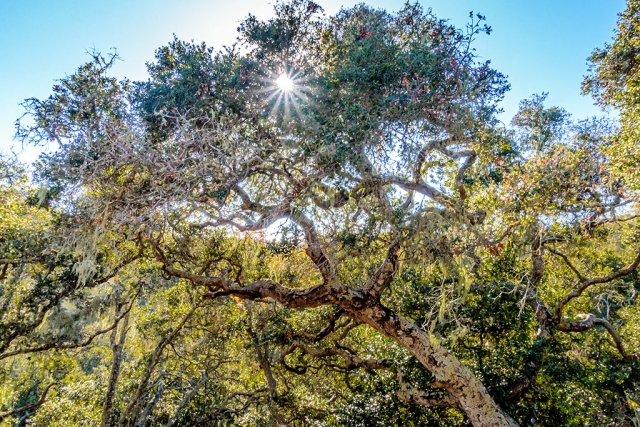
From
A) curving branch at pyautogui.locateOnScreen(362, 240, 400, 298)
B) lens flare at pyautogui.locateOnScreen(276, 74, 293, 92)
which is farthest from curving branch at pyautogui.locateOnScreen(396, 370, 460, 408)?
lens flare at pyautogui.locateOnScreen(276, 74, 293, 92)

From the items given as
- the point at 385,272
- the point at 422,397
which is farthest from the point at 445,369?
the point at 385,272

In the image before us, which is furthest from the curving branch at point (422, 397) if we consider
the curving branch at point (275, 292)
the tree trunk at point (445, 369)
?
the curving branch at point (275, 292)

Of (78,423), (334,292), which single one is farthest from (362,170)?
(78,423)

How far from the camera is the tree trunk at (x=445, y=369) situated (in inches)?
159

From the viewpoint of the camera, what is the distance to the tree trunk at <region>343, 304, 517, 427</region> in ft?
13.2

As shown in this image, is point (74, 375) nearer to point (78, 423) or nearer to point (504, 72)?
point (78, 423)

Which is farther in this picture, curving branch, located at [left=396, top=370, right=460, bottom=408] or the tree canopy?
curving branch, located at [left=396, top=370, right=460, bottom=408]

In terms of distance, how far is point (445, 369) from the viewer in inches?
165

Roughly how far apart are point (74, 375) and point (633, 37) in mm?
17109

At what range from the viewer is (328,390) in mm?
7074

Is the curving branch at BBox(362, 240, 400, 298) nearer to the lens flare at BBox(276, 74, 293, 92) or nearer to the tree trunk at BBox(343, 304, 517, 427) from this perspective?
the tree trunk at BBox(343, 304, 517, 427)

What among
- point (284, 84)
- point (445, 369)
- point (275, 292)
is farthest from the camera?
point (275, 292)

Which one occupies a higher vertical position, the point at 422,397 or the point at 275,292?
the point at 275,292

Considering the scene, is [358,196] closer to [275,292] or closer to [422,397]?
[275,292]
